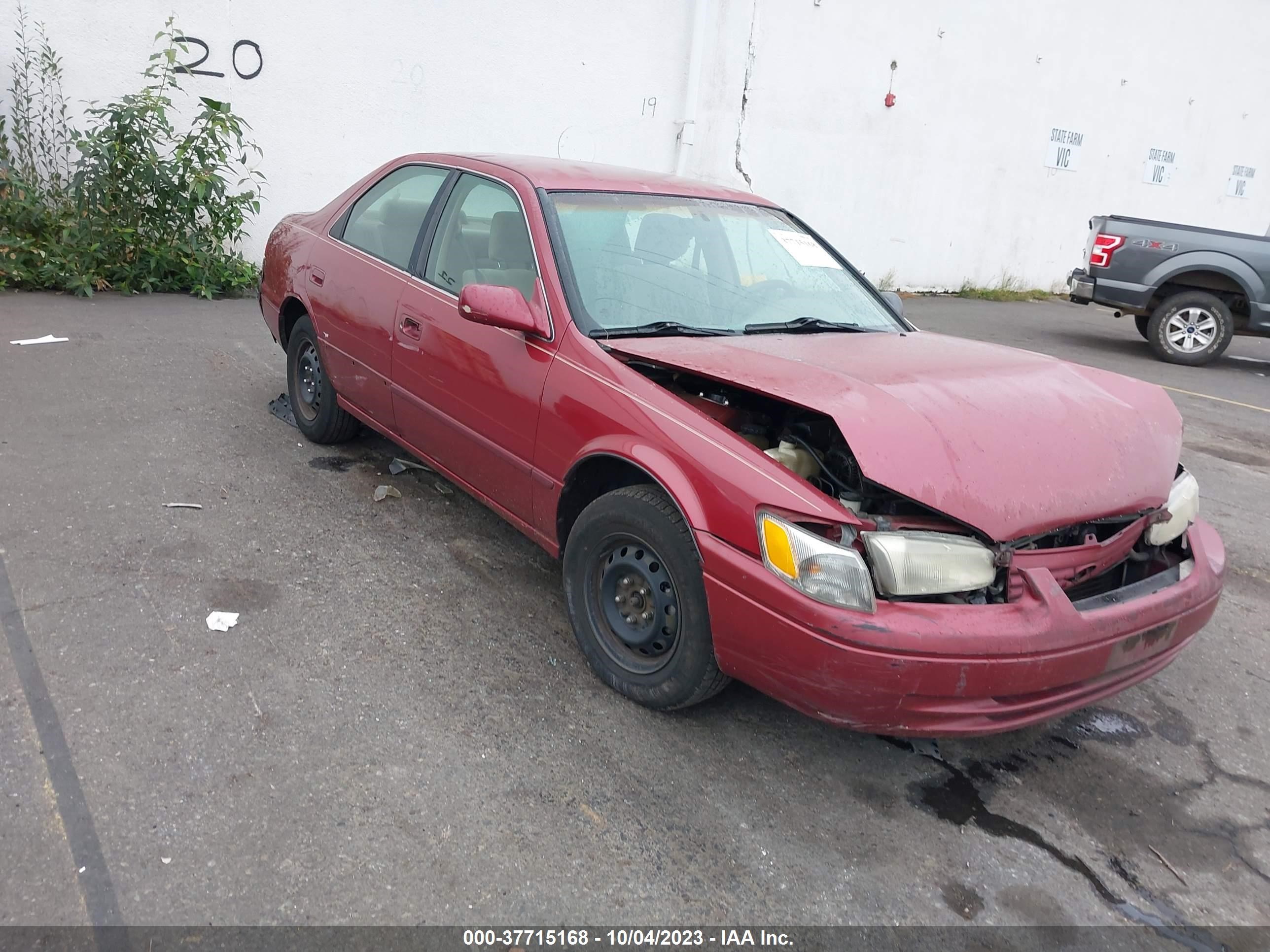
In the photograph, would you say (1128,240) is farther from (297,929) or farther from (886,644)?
(297,929)

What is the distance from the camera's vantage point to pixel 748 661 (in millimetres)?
2748

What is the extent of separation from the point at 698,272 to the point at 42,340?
510 centimetres

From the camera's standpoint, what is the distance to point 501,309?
338cm

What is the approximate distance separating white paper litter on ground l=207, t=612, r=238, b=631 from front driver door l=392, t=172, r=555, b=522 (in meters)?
1.02

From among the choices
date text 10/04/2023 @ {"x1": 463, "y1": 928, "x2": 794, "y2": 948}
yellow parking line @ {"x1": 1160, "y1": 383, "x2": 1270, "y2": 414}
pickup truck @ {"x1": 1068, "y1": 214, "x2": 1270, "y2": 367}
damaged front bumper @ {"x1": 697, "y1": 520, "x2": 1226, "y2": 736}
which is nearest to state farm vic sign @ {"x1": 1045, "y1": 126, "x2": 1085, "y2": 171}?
pickup truck @ {"x1": 1068, "y1": 214, "x2": 1270, "y2": 367}

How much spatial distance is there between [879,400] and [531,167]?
78.6 inches

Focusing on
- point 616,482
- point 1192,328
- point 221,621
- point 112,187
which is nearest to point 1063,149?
point 1192,328

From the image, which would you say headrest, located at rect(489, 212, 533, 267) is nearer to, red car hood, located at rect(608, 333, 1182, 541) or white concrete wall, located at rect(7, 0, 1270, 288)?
red car hood, located at rect(608, 333, 1182, 541)

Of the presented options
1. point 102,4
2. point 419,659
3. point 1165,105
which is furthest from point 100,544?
point 1165,105

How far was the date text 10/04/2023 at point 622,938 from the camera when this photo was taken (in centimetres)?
228

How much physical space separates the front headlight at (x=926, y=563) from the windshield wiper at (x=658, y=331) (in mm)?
1171

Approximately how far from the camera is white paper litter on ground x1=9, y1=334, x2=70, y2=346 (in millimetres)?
6527

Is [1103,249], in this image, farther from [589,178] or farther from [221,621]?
[221,621]

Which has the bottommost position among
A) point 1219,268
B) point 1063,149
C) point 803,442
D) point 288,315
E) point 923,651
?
point 923,651
